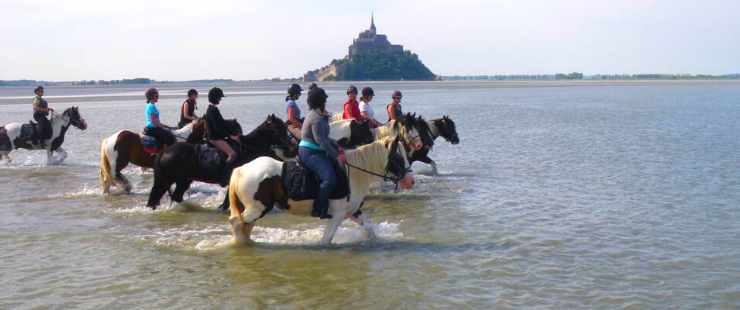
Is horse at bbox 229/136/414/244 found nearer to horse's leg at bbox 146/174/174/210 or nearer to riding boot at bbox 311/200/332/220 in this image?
riding boot at bbox 311/200/332/220

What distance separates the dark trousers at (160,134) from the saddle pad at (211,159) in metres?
2.36

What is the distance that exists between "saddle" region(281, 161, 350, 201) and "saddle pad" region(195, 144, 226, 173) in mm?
2724

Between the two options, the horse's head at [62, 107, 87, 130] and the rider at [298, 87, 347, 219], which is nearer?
the rider at [298, 87, 347, 219]

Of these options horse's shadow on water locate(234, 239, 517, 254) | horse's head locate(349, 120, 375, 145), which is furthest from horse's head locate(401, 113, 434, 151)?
horse's shadow on water locate(234, 239, 517, 254)

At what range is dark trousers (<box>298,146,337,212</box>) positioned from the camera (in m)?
8.87

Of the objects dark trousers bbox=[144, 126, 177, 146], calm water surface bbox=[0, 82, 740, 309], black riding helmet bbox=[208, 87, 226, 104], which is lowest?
calm water surface bbox=[0, 82, 740, 309]

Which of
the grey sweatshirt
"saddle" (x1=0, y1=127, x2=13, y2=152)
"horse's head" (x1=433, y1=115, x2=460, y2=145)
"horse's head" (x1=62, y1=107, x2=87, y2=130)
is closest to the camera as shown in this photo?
the grey sweatshirt

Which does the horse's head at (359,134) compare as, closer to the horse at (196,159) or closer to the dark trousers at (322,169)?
the horse at (196,159)

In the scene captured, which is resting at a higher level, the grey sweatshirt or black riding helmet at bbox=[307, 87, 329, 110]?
black riding helmet at bbox=[307, 87, 329, 110]

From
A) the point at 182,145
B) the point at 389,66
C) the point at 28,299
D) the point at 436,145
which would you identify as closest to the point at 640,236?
the point at 182,145

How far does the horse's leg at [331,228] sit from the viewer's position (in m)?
9.27

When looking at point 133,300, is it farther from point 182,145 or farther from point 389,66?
point 389,66

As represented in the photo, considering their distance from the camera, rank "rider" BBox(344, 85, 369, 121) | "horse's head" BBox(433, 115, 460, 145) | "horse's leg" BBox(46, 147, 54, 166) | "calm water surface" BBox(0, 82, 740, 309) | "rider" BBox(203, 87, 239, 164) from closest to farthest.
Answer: "calm water surface" BBox(0, 82, 740, 309), "rider" BBox(203, 87, 239, 164), "rider" BBox(344, 85, 369, 121), "horse's head" BBox(433, 115, 460, 145), "horse's leg" BBox(46, 147, 54, 166)

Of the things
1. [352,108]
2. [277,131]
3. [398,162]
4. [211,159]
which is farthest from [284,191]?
[352,108]
